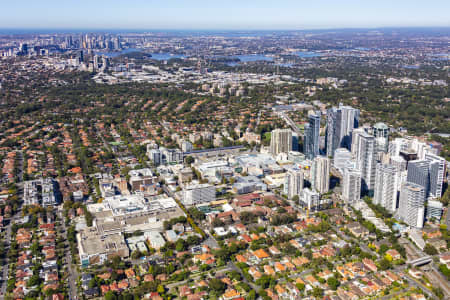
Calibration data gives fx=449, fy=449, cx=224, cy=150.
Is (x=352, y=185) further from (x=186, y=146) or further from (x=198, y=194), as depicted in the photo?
(x=186, y=146)

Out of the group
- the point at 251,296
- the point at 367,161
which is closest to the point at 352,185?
the point at 367,161

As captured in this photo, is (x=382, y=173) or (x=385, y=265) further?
(x=382, y=173)

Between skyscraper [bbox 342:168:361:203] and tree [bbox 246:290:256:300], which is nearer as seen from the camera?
tree [bbox 246:290:256:300]

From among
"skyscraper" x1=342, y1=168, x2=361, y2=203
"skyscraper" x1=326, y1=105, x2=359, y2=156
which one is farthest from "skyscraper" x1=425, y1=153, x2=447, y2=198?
"skyscraper" x1=326, y1=105, x2=359, y2=156

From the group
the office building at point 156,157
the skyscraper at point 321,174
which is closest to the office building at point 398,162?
the skyscraper at point 321,174

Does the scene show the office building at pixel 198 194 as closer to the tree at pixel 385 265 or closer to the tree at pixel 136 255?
the tree at pixel 136 255

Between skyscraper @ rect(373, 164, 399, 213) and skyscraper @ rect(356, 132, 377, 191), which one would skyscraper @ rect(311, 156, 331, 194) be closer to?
skyscraper @ rect(356, 132, 377, 191)
